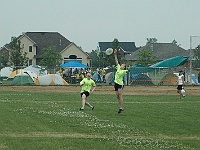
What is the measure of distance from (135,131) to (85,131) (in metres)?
1.36

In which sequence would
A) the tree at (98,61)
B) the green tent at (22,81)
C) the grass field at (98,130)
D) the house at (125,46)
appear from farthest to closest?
the house at (125,46)
the tree at (98,61)
the green tent at (22,81)
the grass field at (98,130)

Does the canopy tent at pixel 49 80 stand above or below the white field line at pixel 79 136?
above

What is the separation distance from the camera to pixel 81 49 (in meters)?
102

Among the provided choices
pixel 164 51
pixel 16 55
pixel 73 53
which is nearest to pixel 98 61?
pixel 73 53

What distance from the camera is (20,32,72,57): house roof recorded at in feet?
333

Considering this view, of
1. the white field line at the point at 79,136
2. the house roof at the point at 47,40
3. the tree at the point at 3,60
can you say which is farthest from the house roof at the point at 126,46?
the white field line at the point at 79,136

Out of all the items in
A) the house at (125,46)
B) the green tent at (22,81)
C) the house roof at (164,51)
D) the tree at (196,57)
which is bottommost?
the green tent at (22,81)

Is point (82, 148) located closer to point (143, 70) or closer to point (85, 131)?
point (85, 131)

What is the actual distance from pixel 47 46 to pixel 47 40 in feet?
9.95

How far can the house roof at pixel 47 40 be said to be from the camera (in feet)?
333

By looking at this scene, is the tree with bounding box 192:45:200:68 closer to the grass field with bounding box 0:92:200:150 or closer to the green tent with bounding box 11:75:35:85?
the green tent with bounding box 11:75:35:85

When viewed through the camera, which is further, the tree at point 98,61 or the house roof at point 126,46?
the house roof at point 126,46

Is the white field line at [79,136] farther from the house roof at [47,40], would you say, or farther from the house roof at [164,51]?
the house roof at [164,51]

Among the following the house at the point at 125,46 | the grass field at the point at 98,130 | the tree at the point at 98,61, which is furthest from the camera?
the house at the point at 125,46
